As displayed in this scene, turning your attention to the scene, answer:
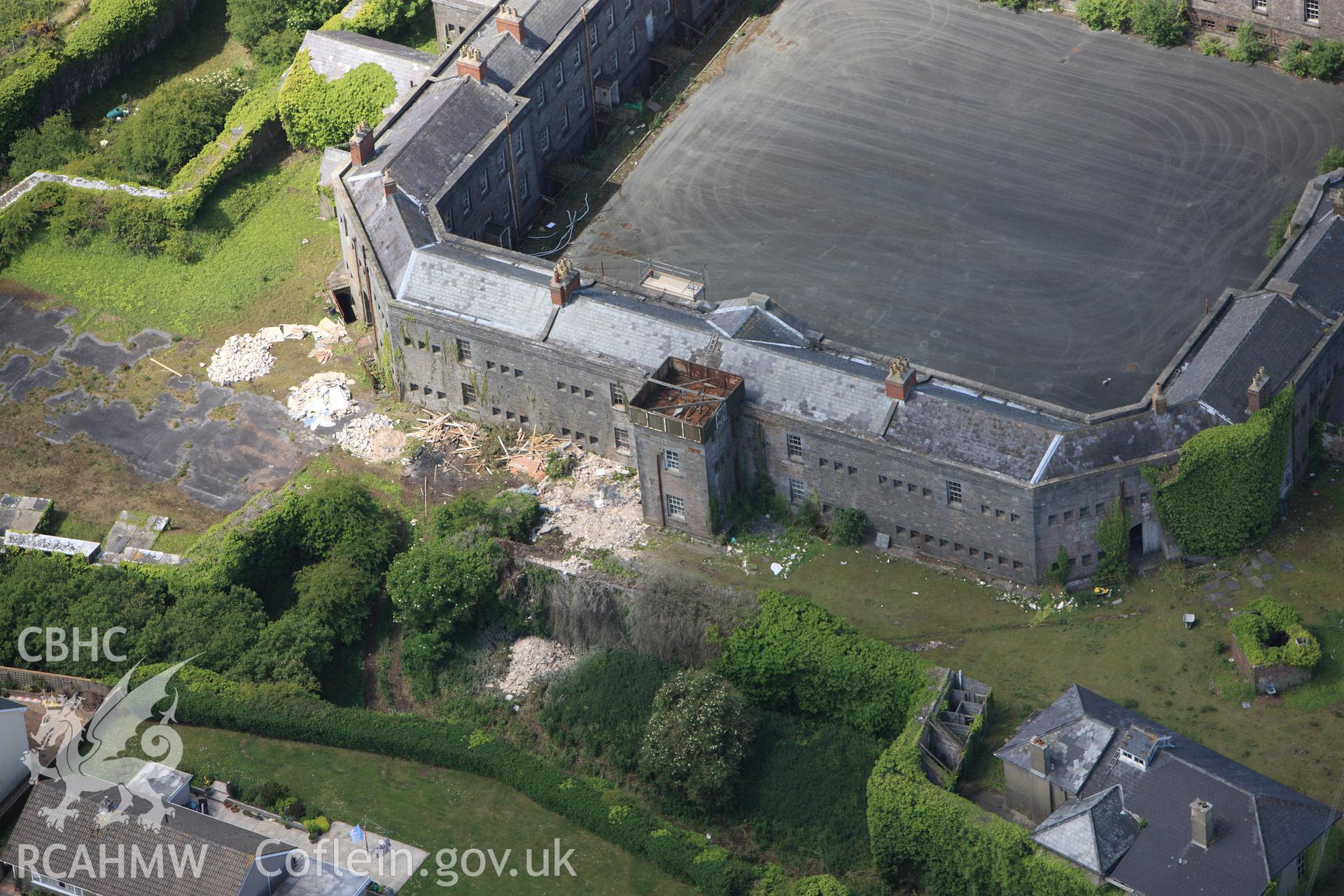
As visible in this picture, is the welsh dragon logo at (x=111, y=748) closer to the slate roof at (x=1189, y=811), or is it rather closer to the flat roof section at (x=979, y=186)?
the flat roof section at (x=979, y=186)

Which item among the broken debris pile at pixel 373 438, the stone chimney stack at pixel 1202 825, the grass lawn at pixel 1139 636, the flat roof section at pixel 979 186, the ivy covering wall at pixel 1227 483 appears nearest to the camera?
the stone chimney stack at pixel 1202 825

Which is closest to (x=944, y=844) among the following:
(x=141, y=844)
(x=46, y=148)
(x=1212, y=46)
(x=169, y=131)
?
(x=141, y=844)

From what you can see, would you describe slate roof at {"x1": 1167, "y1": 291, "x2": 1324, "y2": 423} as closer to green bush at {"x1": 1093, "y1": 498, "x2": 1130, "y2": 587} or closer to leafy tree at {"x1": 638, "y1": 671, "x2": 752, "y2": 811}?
green bush at {"x1": 1093, "y1": 498, "x2": 1130, "y2": 587}

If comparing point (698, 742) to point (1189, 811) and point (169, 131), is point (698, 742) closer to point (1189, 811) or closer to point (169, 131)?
point (1189, 811)

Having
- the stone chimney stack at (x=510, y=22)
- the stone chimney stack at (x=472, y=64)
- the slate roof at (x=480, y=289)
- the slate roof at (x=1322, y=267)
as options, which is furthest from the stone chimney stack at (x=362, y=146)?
the slate roof at (x=1322, y=267)

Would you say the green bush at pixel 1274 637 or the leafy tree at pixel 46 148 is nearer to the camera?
the green bush at pixel 1274 637

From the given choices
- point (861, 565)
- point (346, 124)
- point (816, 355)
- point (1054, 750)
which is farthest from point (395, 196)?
point (1054, 750)
